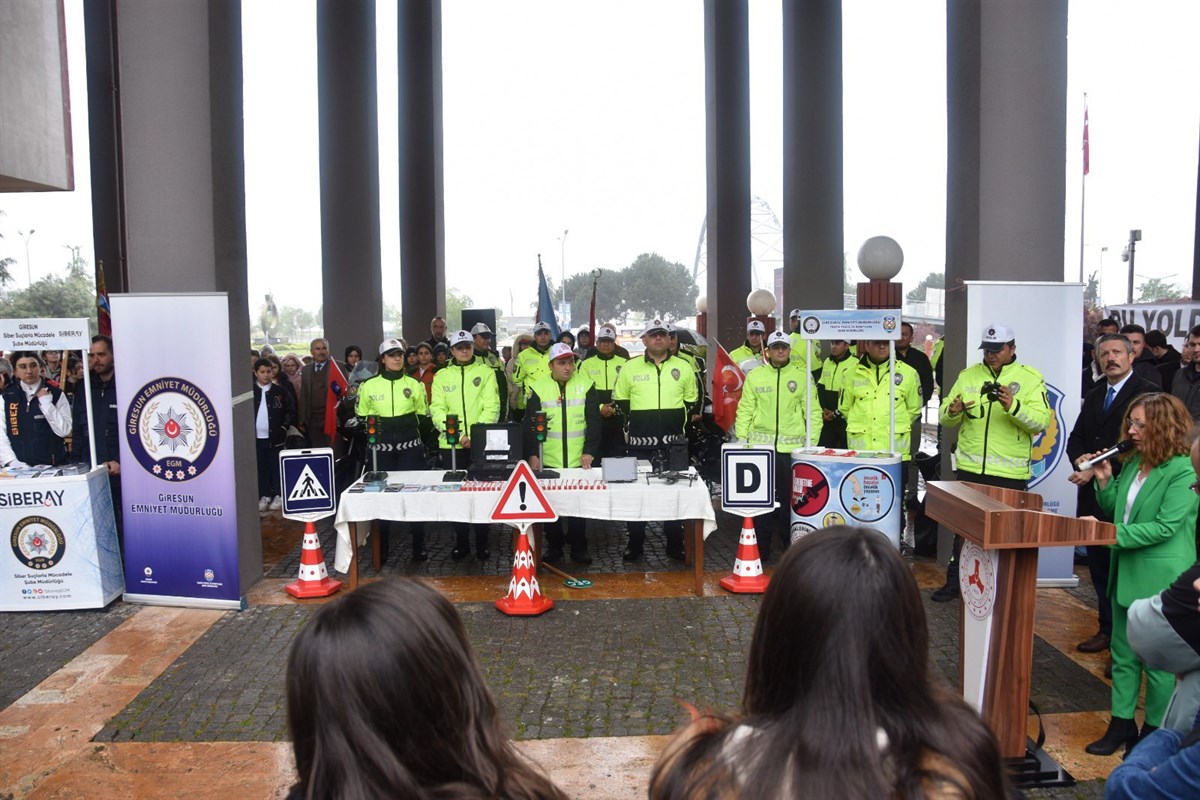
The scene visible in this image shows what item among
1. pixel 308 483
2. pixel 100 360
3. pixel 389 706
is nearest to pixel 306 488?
pixel 308 483

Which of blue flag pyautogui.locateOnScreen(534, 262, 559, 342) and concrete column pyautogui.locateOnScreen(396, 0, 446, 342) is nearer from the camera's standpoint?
blue flag pyautogui.locateOnScreen(534, 262, 559, 342)

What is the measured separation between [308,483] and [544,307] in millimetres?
6978

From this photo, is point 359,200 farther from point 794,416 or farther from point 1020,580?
point 1020,580

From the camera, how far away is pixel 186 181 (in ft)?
24.9

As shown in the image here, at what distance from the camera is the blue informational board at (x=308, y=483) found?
7.58 m

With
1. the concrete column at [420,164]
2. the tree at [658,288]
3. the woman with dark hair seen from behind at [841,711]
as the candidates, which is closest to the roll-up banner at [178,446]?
the woman with dark hair seen from behind at [841,711]

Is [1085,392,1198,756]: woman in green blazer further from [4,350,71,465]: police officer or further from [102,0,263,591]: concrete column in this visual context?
[4,350,71,465]: police officer

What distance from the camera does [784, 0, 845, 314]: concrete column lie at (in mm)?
16094

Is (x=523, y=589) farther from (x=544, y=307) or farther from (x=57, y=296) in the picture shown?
(x=57, y=296)

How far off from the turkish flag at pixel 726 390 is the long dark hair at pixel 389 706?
9078 millimetres

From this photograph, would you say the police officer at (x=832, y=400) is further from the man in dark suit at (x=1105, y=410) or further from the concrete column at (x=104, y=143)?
the concrete column at (x=104, y=143)

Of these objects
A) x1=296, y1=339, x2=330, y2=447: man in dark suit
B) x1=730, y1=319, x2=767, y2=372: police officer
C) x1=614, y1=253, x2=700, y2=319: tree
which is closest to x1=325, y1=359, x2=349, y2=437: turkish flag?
x1=296, y1=339, x2=330, y2=447: man in dark suit

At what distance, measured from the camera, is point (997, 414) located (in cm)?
702

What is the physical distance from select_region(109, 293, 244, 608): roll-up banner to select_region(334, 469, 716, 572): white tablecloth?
3.29 ft
